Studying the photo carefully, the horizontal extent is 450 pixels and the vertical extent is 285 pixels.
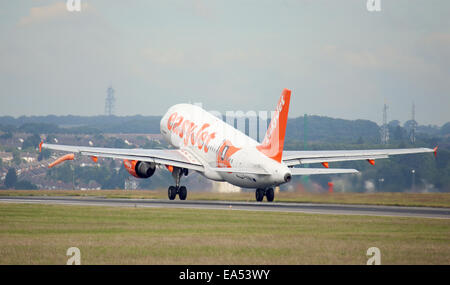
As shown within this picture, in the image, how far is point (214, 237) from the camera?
3338 cm

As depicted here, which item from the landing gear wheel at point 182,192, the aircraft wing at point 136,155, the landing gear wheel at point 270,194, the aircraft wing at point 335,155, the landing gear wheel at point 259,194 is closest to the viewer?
the landing gear wheel at point 270,194

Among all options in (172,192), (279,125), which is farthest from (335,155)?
(172,192)

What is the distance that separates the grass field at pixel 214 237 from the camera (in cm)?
2709

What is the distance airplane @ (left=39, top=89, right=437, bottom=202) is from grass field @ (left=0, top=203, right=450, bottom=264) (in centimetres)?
816

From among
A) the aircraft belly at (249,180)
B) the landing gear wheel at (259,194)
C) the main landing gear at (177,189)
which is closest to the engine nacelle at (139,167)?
the main landing gear at (177,189)

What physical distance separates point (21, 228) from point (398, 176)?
1803 inches

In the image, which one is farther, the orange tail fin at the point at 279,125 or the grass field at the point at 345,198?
the grass field at the point at 345,198

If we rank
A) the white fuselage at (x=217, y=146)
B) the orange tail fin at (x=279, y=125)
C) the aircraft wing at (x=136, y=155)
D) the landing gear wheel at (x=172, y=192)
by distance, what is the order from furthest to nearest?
the landing gear wheel at (x=172, y=192) → the aircraft wing at (x=136, y=155) → the white fuselage at (x=217, y=146) → the orange tail fin at (x=279, y=125)

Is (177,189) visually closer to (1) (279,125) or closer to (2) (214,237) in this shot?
(1) (279,125)

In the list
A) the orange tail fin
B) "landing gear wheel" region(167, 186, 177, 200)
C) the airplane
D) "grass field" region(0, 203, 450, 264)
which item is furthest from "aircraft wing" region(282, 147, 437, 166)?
"grass field" region(0, 203, 450, 264)

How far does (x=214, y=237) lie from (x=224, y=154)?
1067 inches

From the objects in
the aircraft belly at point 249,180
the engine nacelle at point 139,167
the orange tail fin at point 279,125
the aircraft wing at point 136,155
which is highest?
the orange tail fin at point 279,125

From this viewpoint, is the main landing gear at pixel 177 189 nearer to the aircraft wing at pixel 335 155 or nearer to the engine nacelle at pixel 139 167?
the engine nacelle at pixel 139 167
